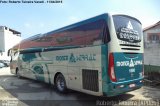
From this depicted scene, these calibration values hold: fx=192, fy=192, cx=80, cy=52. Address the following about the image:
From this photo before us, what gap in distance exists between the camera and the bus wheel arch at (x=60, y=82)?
856 centimetres

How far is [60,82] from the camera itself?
890 centimetres

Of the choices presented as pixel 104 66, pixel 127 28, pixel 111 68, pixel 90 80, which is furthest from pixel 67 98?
pixel 127 28

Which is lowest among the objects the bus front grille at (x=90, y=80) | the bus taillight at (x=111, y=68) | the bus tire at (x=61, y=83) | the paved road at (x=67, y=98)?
the paved road at (x=67, y=98)

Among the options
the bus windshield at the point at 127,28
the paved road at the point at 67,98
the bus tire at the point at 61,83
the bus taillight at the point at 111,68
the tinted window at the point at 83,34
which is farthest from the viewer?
the bus tire at the point at 61,83

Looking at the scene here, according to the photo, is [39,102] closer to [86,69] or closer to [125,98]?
[86,69]

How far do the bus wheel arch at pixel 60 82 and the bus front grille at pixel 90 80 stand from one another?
1.65 metres

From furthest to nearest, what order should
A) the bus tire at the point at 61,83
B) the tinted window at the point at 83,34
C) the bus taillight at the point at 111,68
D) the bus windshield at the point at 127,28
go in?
the bus tire at the point at 61,83
the tinted window at the point at 83,34
the bus windshield at the point at 127,28
the bus taillight at the point at 111,68

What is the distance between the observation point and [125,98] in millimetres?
7512

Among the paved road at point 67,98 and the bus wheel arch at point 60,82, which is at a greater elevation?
the bus wheel arch at point 60,82

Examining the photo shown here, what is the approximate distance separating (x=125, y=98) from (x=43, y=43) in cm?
518

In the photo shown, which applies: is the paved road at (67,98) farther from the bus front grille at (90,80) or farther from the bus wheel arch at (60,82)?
the bus front grille at (90,80)

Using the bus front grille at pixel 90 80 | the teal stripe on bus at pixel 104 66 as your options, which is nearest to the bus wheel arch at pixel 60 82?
the bus front grille at pixel 90 80

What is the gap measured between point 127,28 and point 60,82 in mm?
4020

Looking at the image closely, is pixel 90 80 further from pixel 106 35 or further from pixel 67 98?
pixel 106 35
